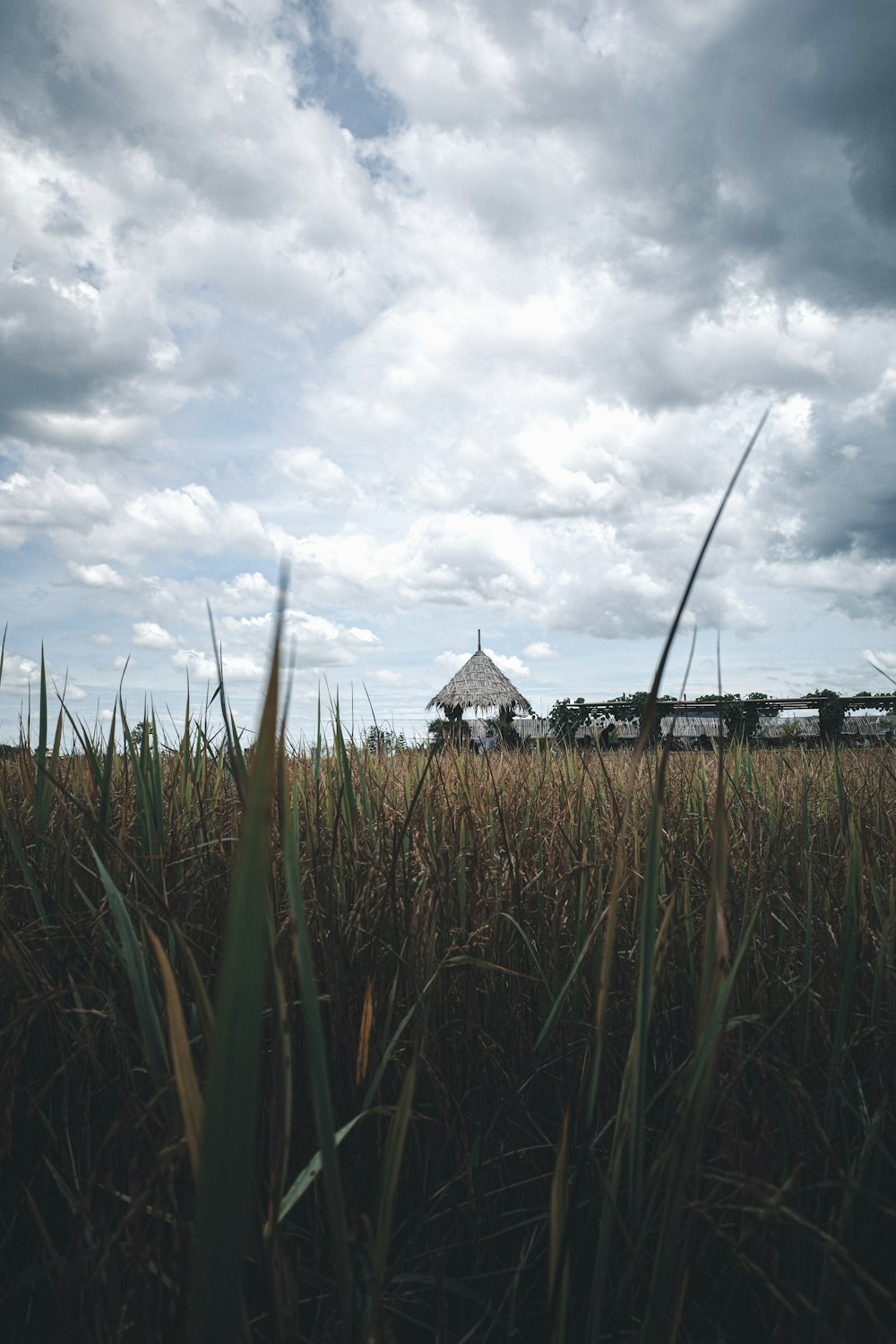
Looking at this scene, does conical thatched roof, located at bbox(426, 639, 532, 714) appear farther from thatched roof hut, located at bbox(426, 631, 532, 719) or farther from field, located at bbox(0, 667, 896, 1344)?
field, located at bbox(0, 667, 896, 1344)

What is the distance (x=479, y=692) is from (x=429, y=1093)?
2267 cm

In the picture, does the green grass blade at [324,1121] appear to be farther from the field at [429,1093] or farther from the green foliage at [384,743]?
the green foliage at [384,743]

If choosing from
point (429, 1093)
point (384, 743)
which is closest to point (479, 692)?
point (384, 743)

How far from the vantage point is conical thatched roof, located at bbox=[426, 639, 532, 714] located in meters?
23.4

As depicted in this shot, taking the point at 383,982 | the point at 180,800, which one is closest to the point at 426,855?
the point at 383,982

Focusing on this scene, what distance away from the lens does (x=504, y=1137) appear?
0.98 meters

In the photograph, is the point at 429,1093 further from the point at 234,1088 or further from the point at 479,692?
the point at 479,692

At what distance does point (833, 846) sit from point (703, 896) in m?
0.87

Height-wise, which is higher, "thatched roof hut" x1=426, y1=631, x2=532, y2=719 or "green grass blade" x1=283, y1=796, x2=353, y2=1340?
"thatched roof hut" x1=426, y1=631, x2=532, y2=719

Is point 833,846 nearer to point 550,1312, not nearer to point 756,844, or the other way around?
point 756,844

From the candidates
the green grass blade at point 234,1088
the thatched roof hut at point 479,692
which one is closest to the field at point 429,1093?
the green grass blade at point 234,1088

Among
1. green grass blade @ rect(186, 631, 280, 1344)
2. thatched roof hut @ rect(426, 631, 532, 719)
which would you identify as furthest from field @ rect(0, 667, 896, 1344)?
thatched roof hut @ rect(426, 631, 532, 719)

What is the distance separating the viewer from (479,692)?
935 inches

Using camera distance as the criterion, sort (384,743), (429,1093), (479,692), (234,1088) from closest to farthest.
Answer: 1. (234,1088)
2. (429,1093)
3. (384,743)
4. (479,692)
